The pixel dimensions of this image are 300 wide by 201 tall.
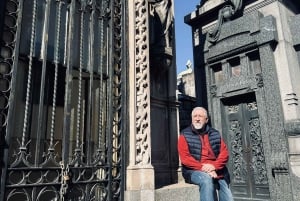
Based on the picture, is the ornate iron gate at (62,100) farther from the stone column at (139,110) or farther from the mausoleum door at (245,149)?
the mausoleum door at (245,149)

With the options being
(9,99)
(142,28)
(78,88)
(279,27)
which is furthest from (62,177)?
(279,27)

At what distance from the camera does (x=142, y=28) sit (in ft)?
15.7

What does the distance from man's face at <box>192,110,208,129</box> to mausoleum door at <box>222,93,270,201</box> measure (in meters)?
5.43

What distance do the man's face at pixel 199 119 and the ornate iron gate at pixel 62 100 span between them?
1.16 meters

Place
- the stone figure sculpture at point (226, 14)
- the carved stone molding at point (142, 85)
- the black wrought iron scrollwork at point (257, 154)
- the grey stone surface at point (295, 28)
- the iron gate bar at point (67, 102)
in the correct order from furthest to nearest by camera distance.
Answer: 1. the stone figure sculpture at point (226, 14)
2. the grey stone surface at point (295, 28)
3. the black wrought iron scrollwork at point (257, 154)
4. the carved stone molding at point (142, 85)
5. the iron gate bar at point (67, 102)

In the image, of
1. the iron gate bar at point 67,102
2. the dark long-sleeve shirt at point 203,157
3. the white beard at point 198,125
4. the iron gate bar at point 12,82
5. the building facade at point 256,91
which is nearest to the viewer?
the iron gate bar at point 12,82

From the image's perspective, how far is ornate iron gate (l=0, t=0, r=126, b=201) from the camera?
333 centimetres

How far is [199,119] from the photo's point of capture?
4109mm

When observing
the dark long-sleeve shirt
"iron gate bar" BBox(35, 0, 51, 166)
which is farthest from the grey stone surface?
"iron gate bar" BBox(35, 0, 51, 166)

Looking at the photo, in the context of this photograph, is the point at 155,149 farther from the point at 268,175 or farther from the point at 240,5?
the point at 240,5

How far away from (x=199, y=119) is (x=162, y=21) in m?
2.32

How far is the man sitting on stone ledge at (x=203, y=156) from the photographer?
3.81m

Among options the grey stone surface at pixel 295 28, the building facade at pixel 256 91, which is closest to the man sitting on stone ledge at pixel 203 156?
the building facade at pixel 256 91

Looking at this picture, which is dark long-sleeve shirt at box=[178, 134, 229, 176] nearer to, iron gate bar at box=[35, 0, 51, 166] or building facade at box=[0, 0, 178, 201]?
building facade at box=[0, 0, 178, 201]
